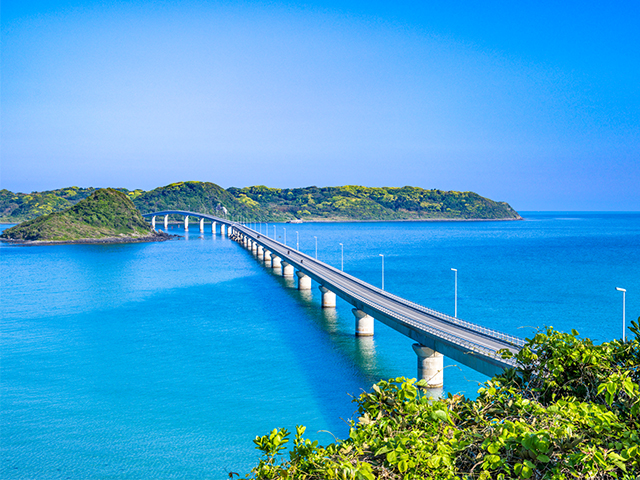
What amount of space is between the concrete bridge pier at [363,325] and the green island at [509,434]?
46.8m

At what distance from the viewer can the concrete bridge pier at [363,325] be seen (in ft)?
193

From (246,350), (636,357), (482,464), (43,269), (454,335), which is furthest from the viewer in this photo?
(43,269)

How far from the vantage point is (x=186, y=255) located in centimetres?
16325

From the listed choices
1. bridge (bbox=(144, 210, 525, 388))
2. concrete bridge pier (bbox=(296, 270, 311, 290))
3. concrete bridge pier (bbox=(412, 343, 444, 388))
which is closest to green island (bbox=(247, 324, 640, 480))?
bridge (bbox=(144, 210, 525, 388))

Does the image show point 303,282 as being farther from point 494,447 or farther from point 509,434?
point 494,447

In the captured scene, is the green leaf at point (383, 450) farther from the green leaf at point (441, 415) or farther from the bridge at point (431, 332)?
the bridge at point (431, 332)

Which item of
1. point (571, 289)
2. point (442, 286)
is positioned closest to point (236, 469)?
point (442, 286)

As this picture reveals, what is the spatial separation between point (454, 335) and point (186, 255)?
134422 millimetres

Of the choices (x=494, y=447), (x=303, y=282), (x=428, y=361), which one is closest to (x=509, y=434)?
(x=494, y=447)

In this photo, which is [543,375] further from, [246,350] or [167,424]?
[246,350]

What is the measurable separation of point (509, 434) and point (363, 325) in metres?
50.5

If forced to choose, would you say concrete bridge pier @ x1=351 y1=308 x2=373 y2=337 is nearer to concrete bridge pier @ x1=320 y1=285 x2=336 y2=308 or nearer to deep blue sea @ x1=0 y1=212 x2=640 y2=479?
deep blue sea @ x1=0 y1=212 x2=640 y2=479

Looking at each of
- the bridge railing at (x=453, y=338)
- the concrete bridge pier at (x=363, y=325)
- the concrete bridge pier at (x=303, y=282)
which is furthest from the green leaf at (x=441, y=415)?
the concrete bridge pier at (x=303, y=282)

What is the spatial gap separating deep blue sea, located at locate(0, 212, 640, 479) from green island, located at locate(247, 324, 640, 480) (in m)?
22.4
